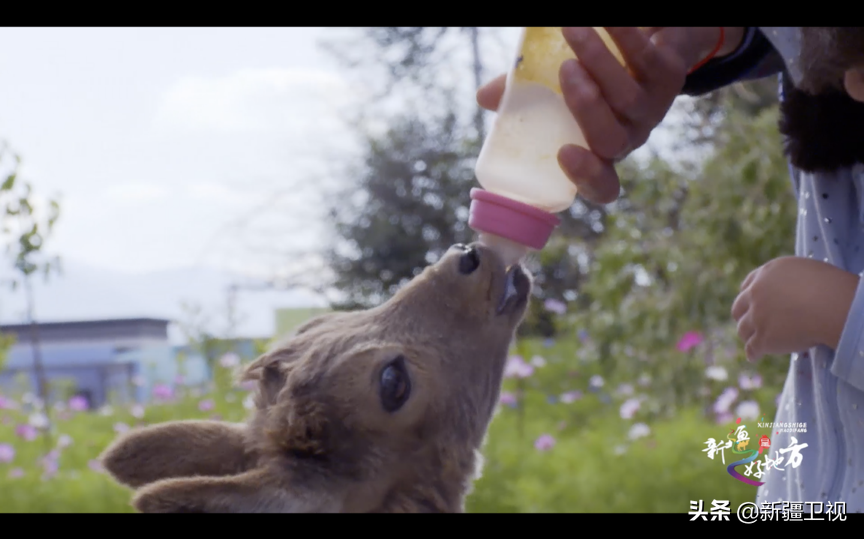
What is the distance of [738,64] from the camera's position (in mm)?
1180

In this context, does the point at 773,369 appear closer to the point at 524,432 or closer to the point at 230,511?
the point at 524,432

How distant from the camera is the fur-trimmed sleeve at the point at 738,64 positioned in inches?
45.8

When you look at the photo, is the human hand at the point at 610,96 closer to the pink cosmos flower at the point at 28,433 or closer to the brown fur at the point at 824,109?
the brown fur at the point at 824,109

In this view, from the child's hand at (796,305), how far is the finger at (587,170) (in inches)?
8.5

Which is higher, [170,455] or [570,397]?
[170,455]

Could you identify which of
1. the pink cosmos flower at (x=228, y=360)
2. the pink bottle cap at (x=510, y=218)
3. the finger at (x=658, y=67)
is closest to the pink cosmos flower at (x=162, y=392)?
the pink cosmos flower at (x=228, y=360)

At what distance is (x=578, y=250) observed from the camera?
369cm

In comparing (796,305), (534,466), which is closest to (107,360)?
(534,466)

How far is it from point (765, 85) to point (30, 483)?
3.29 m

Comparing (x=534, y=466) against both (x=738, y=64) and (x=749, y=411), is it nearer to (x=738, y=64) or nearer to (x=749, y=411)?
(x=749, y=411)

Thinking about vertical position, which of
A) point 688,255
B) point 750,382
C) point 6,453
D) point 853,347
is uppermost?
point 853,347

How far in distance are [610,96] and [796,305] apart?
12.5 inches

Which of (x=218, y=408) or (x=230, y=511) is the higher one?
(x=230, y=511)
